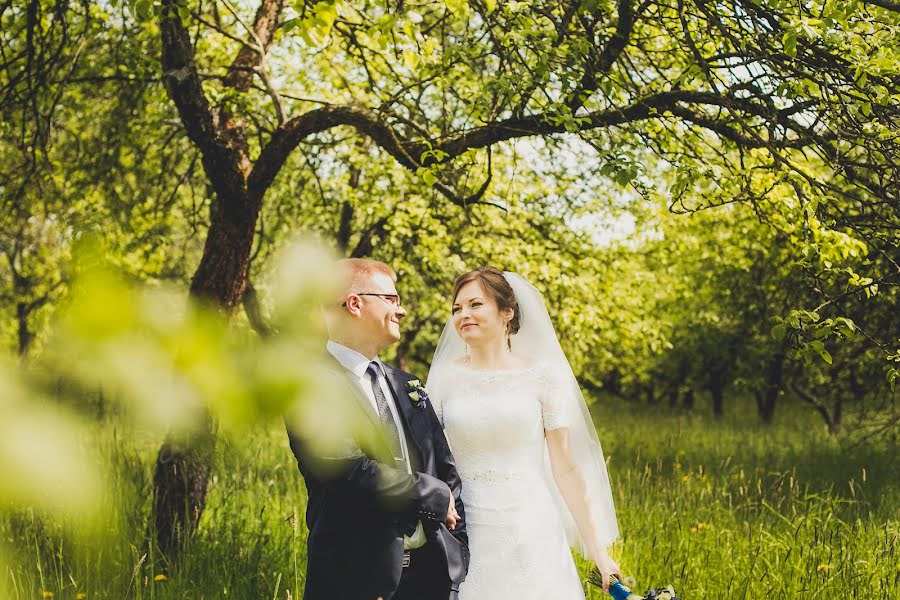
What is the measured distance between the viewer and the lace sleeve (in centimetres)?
305

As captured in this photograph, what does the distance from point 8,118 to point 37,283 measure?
9777 mm

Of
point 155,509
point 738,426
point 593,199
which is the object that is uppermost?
point 593,199

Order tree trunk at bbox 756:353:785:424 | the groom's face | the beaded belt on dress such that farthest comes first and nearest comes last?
tree trunk at bbox 756:353:785:424 → the beaded belt on dress → the groom's face

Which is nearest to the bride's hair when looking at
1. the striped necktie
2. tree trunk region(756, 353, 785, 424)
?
the striped necktie

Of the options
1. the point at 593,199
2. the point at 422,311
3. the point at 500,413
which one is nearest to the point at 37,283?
the point at 422,311

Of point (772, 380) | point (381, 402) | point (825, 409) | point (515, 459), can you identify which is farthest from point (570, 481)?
point (772, 380)

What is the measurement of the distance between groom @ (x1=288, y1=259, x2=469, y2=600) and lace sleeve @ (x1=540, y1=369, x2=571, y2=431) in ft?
1.82

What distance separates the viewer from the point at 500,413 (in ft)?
9.81

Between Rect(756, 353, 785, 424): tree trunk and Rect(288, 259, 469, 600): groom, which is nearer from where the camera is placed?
Rect(288, 259, 469, 600): groom

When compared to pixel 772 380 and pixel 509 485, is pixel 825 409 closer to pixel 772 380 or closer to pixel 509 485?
pixel 772 380

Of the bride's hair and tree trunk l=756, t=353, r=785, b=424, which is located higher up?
the bride's hair

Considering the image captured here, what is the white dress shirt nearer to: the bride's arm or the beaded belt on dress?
the beaded belt on dress

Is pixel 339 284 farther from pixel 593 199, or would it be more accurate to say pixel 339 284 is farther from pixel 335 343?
pixel 593 199

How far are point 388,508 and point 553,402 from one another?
1.09 meters
